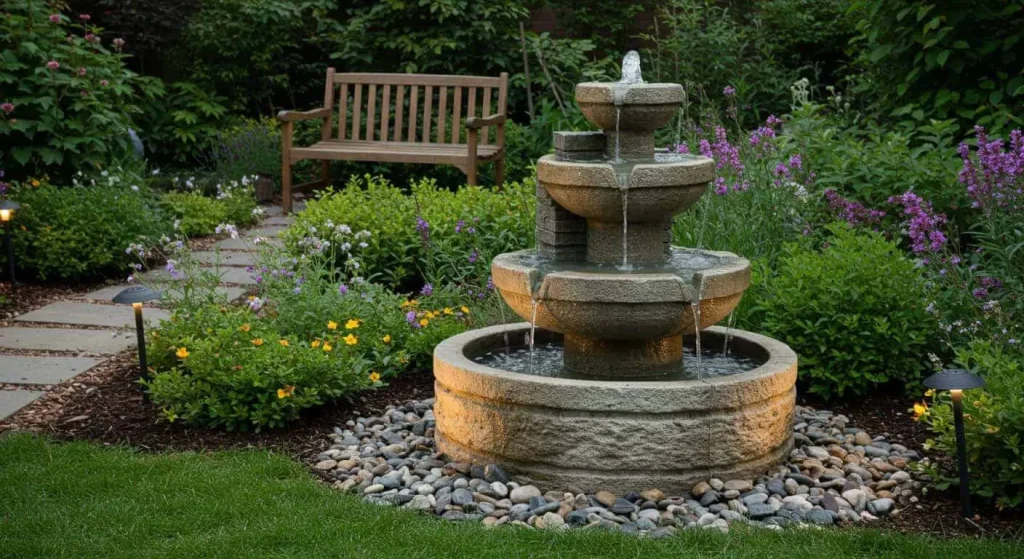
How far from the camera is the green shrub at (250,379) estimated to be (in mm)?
5281

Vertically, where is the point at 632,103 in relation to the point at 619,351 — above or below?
above

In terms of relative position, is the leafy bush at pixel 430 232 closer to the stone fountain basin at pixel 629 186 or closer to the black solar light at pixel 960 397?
the stone fountain basin at pixel 629 186

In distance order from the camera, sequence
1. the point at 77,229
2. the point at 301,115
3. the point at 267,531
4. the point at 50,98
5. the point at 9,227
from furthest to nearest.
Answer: the point at 301,115, the point at 50,98, the point at 77,229, the point at 9,227, the point at 267,531

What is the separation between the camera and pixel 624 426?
4.46 metres

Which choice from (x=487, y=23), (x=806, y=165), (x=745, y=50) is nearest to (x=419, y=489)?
(x=806, y=165)

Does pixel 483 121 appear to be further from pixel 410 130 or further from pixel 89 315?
pixel 89 315

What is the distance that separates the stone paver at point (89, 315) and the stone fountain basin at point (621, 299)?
125 inches

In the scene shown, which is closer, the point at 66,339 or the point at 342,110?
the point at 66,339

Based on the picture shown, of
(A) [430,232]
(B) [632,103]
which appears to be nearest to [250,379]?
(B) [632,103]

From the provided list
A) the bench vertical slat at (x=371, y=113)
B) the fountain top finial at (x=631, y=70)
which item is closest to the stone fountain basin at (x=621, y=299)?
the fountain top finial at (x=631, y=70)

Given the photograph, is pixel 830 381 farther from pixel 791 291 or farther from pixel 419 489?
pixel 419 489

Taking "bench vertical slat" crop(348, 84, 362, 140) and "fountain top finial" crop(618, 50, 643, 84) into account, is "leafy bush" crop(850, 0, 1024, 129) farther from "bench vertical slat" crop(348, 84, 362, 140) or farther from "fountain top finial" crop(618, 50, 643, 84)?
"bench vertical slat" crop(348, 84, 362, 140)

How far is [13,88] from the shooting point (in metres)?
8.90

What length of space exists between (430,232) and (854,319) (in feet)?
9.36
